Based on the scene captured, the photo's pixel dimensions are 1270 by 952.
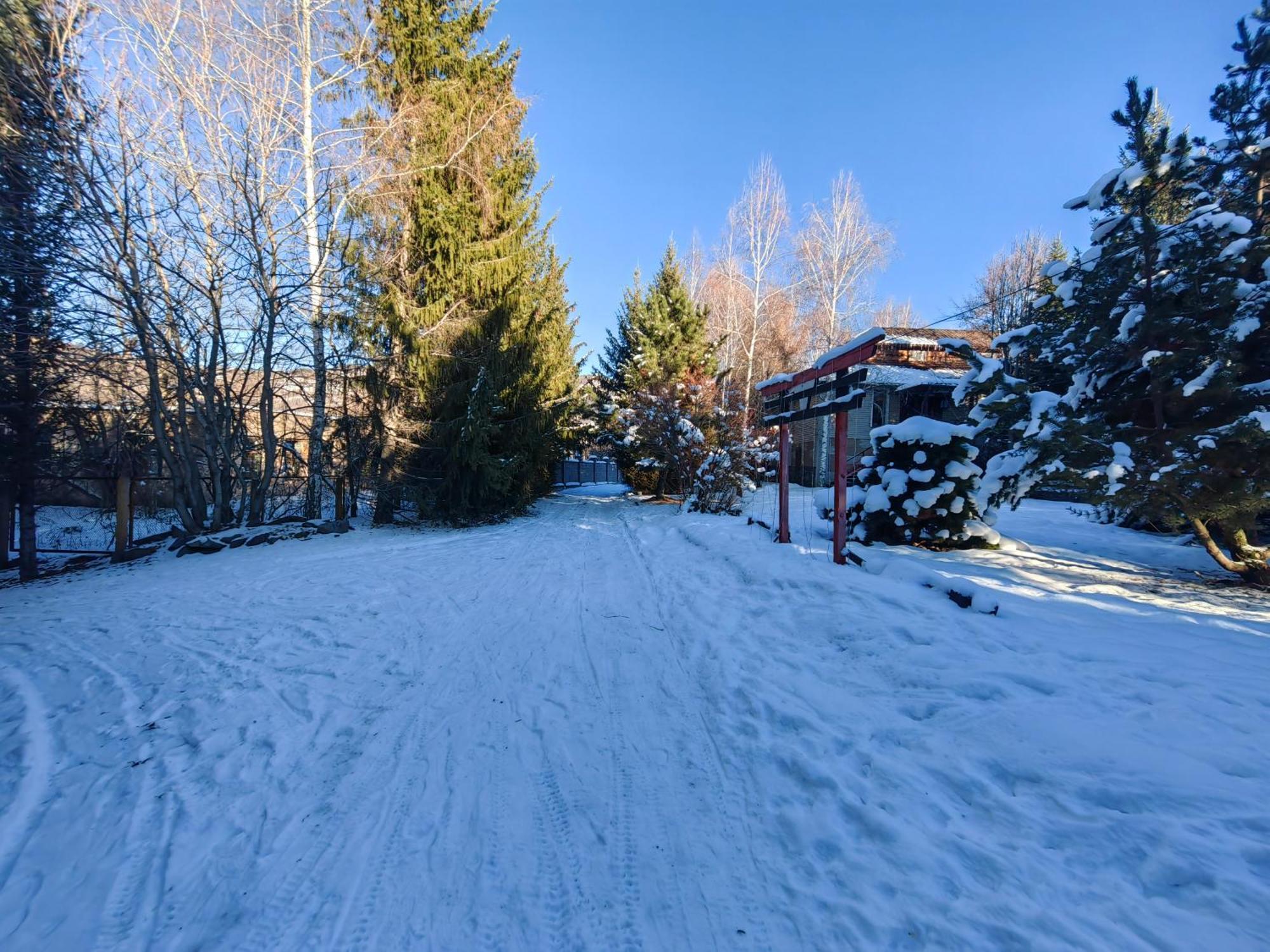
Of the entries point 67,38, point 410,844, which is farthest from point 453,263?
point 410,844

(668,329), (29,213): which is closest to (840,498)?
(29,213)

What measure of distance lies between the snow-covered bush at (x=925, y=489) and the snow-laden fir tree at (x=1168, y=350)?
758mm

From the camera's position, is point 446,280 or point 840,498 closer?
point 840,498

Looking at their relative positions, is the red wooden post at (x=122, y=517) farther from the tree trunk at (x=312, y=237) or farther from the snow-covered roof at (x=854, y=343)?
the snow-covered roof at (x=854, y=343)

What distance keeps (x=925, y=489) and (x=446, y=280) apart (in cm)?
1032

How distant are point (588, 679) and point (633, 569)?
339cm

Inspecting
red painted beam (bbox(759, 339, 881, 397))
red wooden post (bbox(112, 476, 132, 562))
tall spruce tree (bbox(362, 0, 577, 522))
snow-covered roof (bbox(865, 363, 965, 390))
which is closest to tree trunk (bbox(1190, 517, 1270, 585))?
red painted beam (bbox(759, 339, 881, 397))

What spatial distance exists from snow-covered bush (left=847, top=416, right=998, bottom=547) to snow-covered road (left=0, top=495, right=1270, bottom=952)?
1870 mm

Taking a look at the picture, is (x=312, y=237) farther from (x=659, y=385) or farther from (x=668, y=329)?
(x=668, y=329)

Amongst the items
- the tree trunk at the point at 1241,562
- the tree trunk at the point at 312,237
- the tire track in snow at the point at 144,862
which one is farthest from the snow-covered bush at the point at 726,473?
the tire track in snow at the point at 144,862

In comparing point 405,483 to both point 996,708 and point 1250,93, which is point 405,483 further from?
point 1250,93

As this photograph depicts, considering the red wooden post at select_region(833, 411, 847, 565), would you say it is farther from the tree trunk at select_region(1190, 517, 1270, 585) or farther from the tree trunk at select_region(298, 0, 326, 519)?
the tree trunk at select_region(298, 0, 326, 519)

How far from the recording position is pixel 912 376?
19.0 m

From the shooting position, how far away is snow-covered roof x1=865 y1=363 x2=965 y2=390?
18.0 metres
